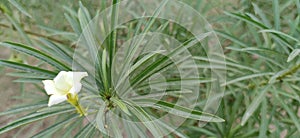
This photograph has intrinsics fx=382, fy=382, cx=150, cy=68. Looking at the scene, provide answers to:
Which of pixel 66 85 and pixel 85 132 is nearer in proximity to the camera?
pixel 66 85

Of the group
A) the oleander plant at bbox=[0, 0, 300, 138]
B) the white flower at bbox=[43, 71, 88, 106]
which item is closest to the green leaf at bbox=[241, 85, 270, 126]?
the oleander plant at bbox=[0, 0, 300, 138]

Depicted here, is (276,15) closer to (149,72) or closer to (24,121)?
(149,72)

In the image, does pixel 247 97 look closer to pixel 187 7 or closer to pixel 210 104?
pixel 210 104

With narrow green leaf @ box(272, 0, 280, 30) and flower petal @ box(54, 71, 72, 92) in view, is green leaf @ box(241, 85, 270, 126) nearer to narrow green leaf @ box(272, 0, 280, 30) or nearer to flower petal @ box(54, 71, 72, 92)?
narrow green leaf @ box(272, 0, 280, 30)

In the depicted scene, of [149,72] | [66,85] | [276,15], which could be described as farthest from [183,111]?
[276,15]

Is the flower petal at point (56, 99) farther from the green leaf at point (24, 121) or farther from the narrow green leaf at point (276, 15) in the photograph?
the narrow green leaf at point (276, 15)

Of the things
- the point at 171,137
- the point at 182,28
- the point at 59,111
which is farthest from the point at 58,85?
the point at 182,28

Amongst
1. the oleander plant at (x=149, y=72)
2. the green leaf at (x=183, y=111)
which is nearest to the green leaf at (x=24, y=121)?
the oleander plant at (x=149, y=72)

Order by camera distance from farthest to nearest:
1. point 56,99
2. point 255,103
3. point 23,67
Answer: point 255,103 < point 23,67 < point 56,99
